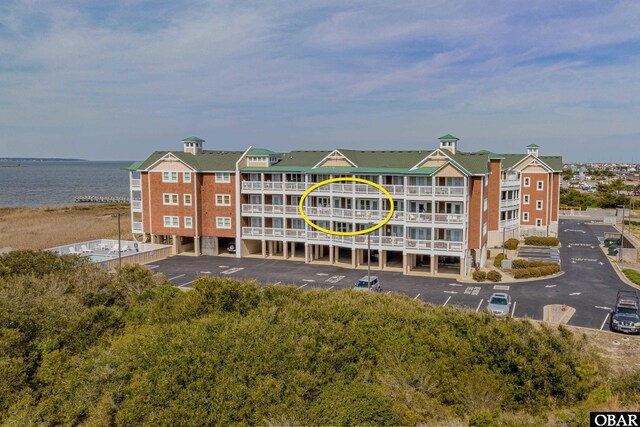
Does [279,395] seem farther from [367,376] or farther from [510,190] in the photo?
[510,190]

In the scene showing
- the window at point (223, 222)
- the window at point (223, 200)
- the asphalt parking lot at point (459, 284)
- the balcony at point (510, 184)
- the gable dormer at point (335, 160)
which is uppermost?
the gable dormer at point (335, 160)

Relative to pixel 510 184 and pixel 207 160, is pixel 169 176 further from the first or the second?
pixel 510 184

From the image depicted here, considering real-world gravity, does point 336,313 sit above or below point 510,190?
below

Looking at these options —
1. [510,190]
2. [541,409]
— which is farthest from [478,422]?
[510,190]

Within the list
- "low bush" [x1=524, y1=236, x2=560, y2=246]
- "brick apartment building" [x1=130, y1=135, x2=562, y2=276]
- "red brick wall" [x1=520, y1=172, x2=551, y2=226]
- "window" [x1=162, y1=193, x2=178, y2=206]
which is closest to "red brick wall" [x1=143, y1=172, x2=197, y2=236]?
"brick apartment building" [x1=130, y1=135, x2=562, y2=276]

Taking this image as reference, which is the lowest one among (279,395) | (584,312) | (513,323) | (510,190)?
(584,312)

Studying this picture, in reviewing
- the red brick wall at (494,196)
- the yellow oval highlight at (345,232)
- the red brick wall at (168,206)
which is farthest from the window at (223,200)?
the red brick wall at (494,196)

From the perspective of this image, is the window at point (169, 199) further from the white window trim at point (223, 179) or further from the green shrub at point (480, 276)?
the green shrub at point (480, 276)
